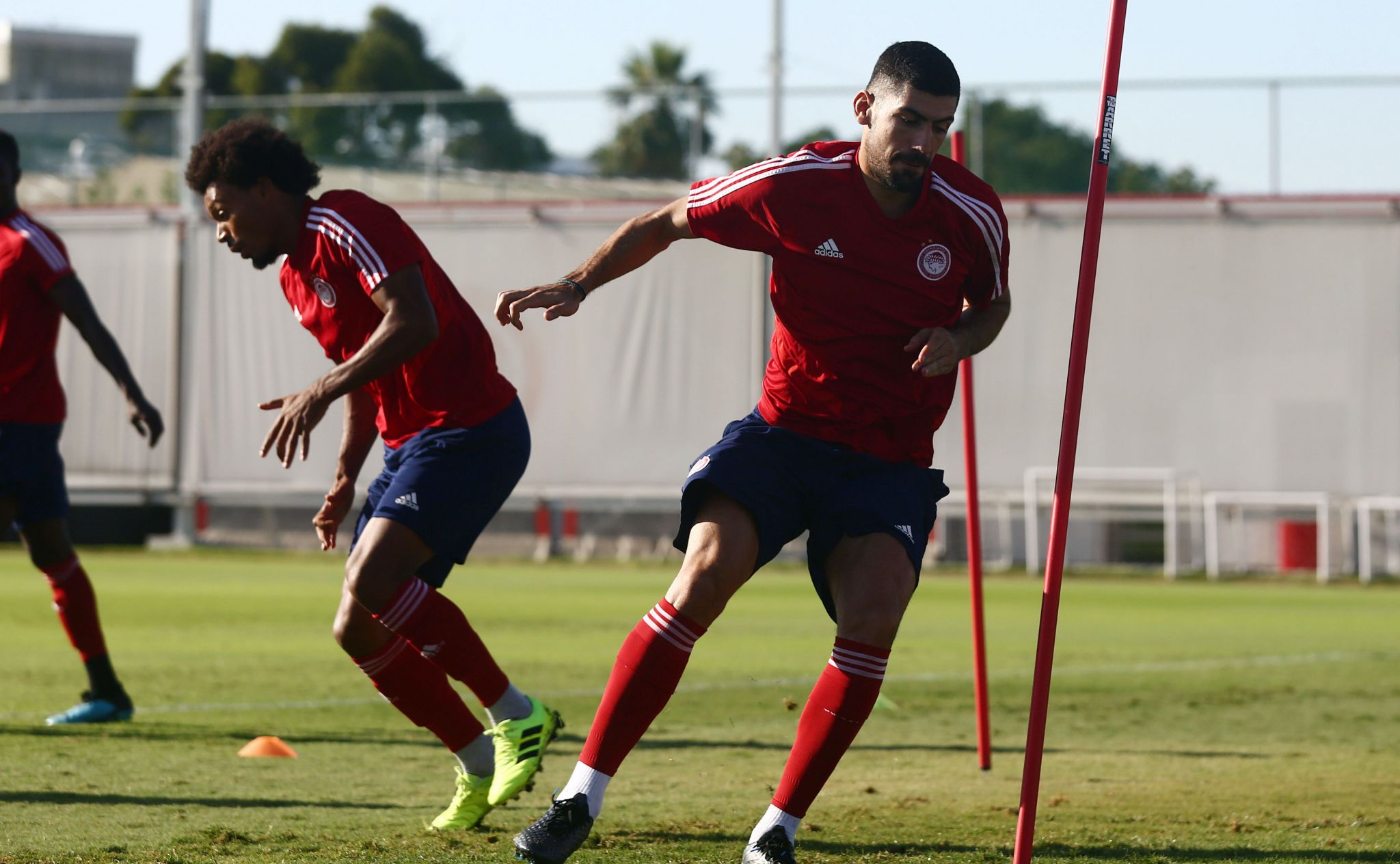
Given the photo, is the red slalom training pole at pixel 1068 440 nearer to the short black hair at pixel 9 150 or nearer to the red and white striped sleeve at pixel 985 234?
the red and white striped sleeve at pixel 985 234

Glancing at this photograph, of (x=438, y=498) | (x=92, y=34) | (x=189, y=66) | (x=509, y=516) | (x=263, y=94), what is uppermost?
(x=92, y=34)

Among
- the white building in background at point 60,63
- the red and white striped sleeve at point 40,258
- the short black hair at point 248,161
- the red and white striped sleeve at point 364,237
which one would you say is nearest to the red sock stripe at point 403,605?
the red and white striped sleeve at point 364,237

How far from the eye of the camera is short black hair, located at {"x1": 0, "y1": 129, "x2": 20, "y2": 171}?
7547mm

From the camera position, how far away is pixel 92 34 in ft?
276

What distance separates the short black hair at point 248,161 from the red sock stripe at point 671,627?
180 centimetres

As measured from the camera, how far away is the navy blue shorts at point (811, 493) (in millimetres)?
4680

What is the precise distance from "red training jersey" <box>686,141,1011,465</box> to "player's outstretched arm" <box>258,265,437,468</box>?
86 centimetres

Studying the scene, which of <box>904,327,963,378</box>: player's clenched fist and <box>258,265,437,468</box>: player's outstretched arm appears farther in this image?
<box>258,265,437,468</box>: player's outstretched arm

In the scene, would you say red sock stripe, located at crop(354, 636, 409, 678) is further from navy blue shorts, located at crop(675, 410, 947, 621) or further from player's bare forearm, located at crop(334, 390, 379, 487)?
navy blue shorts, located at crop(675, 410, 947, 621)

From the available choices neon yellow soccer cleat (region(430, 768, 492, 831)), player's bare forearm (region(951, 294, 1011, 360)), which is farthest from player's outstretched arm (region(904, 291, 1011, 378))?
neon yellow soccer cleat (region(430, 768, 492, 831))

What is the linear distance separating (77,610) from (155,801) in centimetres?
230

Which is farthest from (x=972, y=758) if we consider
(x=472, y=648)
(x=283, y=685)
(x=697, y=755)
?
(x=283, y=685)

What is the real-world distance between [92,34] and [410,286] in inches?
3371

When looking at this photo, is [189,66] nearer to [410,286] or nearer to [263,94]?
[410,286]
